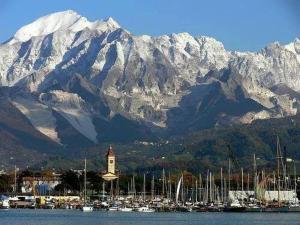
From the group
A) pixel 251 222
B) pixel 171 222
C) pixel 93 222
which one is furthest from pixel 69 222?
pixel 251 222

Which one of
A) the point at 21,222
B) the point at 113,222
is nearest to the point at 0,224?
the point at 21,222

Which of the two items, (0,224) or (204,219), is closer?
(0,224)

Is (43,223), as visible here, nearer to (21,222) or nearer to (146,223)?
(21,222)

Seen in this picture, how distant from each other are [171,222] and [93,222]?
42.8 feet

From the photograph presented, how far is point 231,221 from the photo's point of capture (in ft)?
563

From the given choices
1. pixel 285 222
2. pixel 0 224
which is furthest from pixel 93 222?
pixel 285 222

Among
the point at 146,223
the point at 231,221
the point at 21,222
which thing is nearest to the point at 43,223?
the point at 21,222

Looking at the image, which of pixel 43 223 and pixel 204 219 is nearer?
pixel 43 223

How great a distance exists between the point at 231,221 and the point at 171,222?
9.27 meters

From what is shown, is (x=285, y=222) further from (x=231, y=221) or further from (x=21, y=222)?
(x=21, y=222)

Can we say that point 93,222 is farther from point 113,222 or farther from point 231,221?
point 231,221

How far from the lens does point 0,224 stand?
162 m

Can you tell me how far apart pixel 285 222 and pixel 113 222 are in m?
26.1

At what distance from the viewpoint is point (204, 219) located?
601ft
